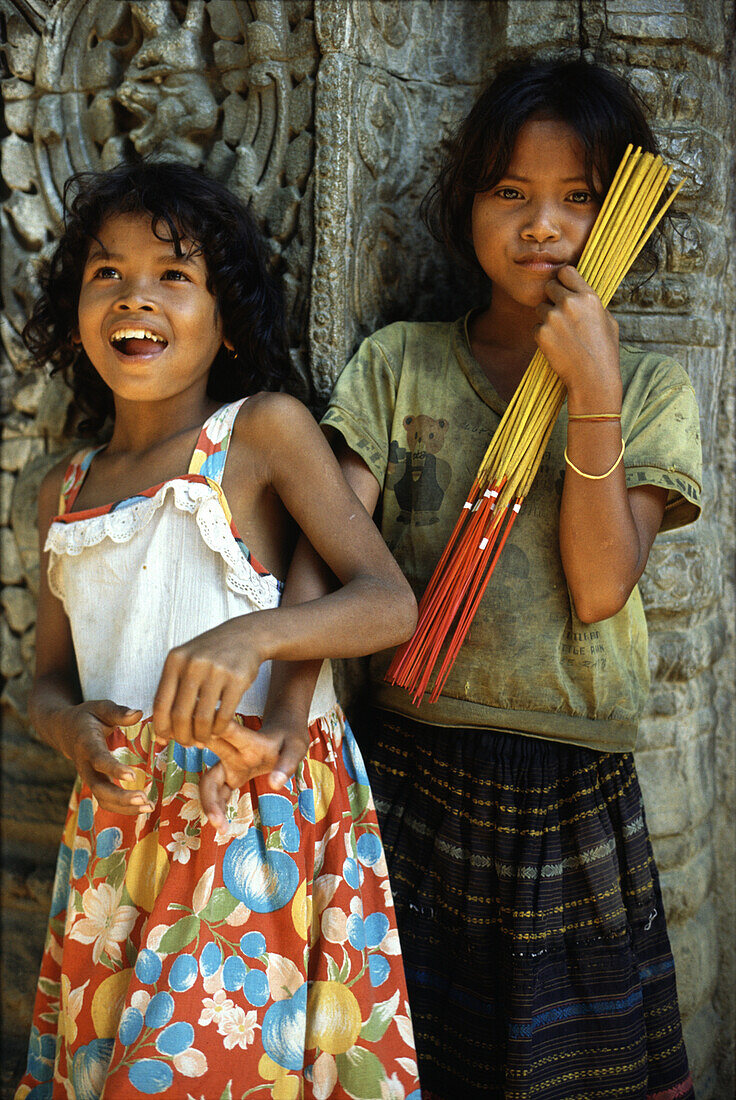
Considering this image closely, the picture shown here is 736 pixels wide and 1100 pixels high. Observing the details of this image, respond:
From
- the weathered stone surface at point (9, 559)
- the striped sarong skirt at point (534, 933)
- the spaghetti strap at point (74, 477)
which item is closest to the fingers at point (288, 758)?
the striped sarong skirt at point (534, 933)

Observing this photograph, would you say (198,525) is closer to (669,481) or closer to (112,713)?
(112,713)

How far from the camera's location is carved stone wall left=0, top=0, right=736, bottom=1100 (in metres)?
1.47

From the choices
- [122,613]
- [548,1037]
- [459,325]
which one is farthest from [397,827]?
[459,325]

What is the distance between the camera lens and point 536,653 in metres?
1.34

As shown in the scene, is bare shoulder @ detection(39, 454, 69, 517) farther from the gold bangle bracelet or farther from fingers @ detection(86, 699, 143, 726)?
the gold bangle bracelet

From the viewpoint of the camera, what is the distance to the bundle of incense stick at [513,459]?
128 centimetres

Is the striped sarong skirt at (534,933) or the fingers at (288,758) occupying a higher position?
the fingers at (288,758)

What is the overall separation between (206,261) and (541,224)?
50 cm

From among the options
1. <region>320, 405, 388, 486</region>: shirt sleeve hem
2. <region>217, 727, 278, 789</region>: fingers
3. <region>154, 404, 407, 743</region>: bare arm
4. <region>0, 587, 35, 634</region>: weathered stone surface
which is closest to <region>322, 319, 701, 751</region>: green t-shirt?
<region>320, 405, 388, 486</region>: shirt sleeve hem

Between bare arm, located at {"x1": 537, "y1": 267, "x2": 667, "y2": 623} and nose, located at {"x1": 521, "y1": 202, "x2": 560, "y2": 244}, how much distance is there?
0.20 ft

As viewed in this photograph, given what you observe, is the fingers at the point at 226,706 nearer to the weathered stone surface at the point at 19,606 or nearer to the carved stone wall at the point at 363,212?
the carved stone wall at the point at 363,212

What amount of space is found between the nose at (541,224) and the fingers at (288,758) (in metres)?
0.78

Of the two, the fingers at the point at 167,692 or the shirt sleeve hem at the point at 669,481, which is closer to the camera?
the fingers at the point at 167,692

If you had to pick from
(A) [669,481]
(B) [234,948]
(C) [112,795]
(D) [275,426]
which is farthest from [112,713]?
(A) [669,481]
